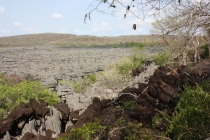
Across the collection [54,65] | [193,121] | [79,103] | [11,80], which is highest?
[193,121]

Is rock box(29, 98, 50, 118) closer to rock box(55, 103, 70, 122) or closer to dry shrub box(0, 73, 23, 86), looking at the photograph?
rock box(55, 103, 70, 122)

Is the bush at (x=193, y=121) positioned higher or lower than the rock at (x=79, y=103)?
higher

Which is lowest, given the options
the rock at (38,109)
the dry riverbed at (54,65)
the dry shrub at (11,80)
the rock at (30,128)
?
the dry riverbed at (54,65)

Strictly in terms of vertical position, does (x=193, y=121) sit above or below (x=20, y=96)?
above

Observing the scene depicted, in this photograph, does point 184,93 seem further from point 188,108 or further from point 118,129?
point 118,129

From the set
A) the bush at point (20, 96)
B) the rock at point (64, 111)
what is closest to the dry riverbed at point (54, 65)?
the bush at point (20, 96)

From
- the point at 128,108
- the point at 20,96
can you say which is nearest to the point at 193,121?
the point at 128,108

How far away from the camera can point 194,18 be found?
210 inches

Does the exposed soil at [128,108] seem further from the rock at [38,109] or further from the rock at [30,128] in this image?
the rock at [30,128]

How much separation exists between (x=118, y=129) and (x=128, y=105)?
1281mm

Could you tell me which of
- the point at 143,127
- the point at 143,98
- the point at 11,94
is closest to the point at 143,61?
the point at 11,94

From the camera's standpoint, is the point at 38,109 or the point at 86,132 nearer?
the point at 86,132

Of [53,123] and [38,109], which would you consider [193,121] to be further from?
[38,109]

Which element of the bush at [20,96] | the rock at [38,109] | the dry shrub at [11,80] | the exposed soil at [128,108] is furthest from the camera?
the dry shrub at [11,80]
